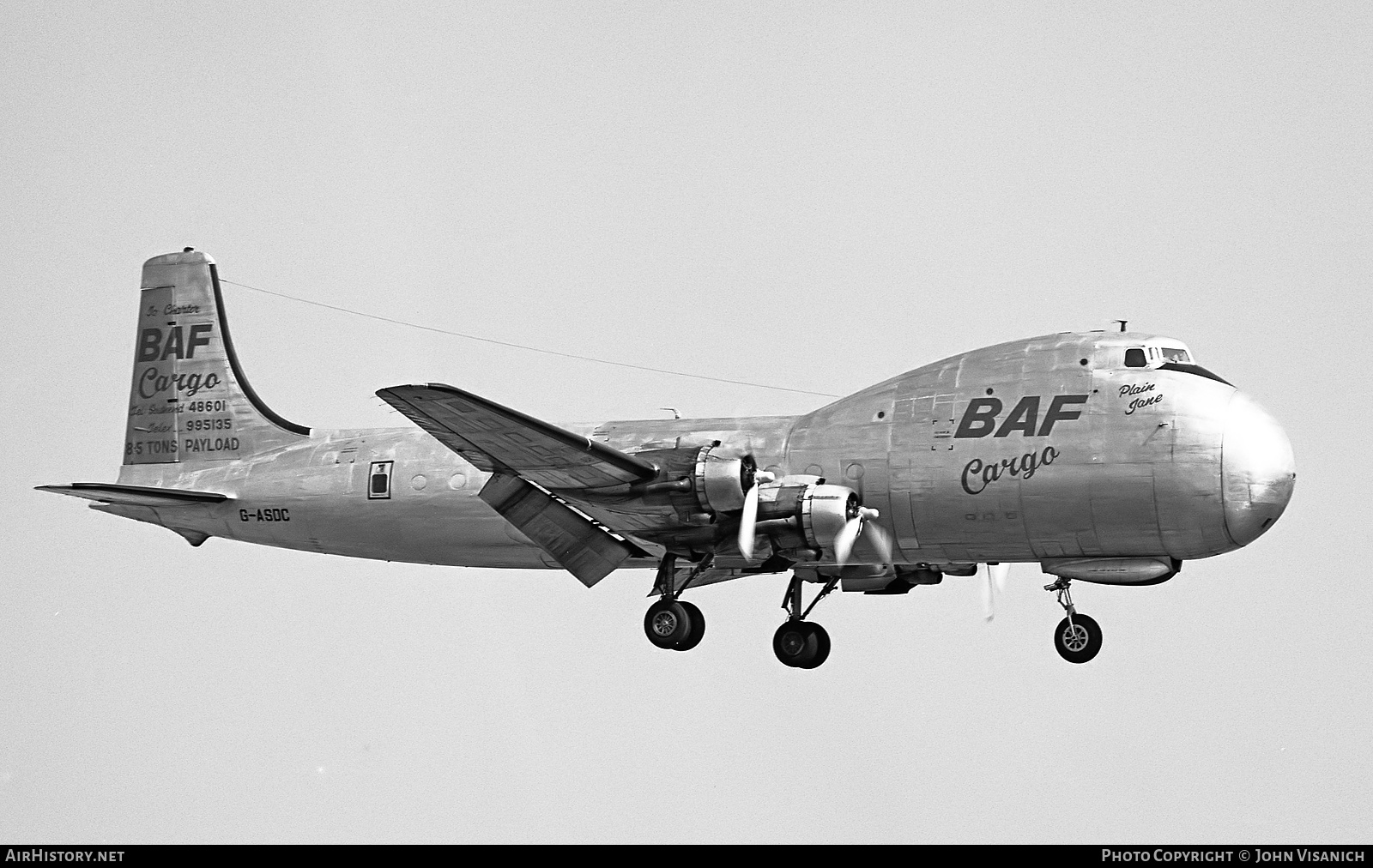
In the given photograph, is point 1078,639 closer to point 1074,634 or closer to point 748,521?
point 1074,634

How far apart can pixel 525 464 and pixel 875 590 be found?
6300mm

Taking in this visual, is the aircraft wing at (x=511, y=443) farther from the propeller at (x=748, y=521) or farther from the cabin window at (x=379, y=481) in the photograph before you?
the cabin window at (x=379, y=481)

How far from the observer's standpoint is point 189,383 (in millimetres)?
29188

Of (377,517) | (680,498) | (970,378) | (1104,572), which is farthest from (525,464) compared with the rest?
(1104,572)

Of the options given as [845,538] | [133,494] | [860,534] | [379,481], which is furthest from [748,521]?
[133,494]

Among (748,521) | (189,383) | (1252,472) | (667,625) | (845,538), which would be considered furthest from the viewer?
(189,383)

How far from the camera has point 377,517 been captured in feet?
85.5

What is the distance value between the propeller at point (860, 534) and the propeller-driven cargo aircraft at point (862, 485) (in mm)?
30

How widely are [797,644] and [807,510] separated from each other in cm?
366

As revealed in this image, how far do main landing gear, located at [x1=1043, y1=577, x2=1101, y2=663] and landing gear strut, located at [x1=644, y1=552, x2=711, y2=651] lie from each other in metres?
4.71

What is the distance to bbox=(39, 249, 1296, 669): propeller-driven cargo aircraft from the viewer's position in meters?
21.7

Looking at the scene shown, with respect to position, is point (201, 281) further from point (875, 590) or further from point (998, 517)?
point (998, 517)
